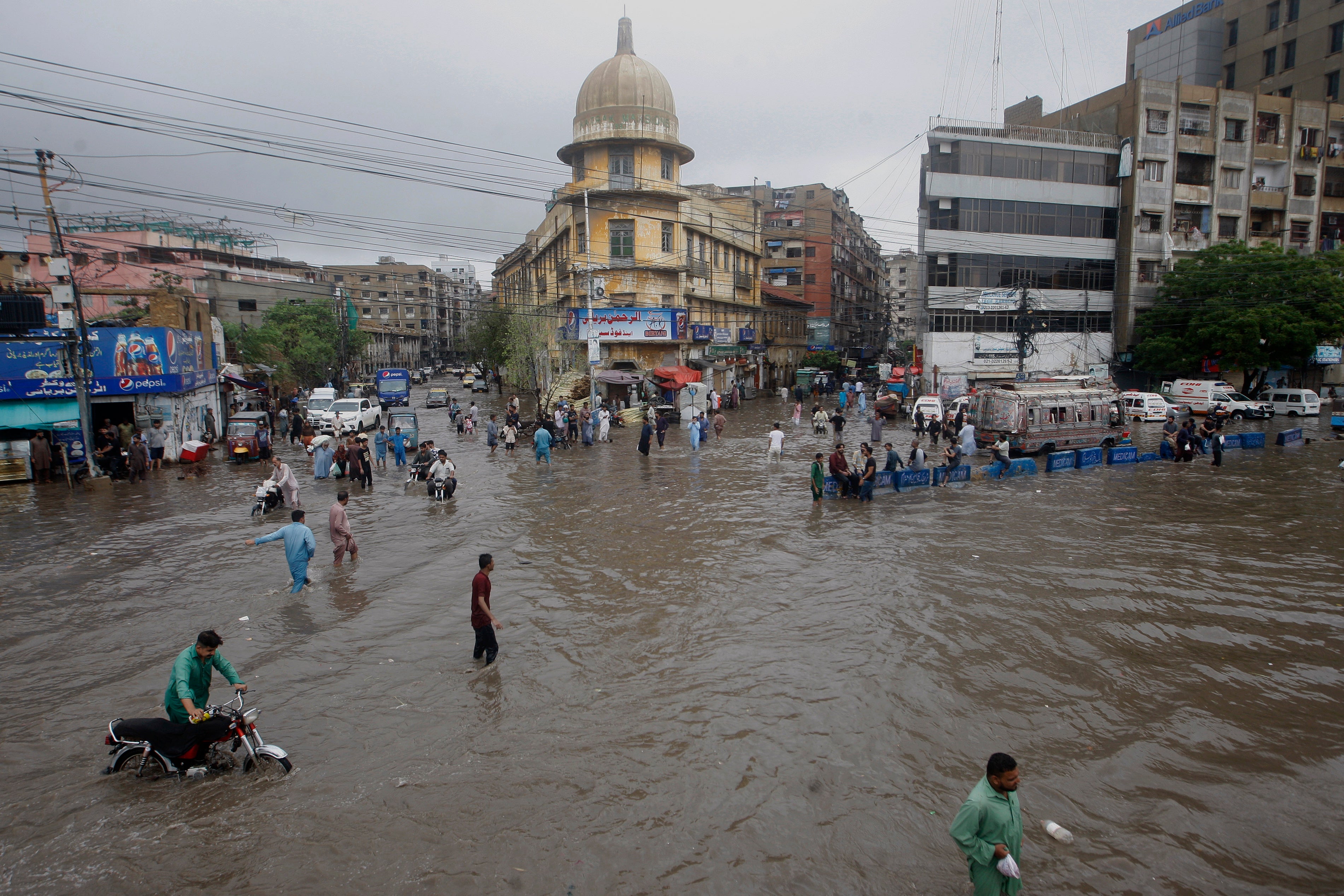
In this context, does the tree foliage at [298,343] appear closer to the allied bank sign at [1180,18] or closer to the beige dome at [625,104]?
the beige dome at [625,104]

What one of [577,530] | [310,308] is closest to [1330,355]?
[577,530]

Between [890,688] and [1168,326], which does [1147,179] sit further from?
[890,688]

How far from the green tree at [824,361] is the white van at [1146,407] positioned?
91.3 ft

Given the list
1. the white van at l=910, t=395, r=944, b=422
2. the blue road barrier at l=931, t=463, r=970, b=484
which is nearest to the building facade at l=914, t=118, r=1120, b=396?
the white van at l=910, t=395, r=944, b=422

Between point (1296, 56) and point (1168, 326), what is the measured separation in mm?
26134

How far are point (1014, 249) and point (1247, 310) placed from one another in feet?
41.4

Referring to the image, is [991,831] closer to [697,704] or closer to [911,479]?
[697,704]

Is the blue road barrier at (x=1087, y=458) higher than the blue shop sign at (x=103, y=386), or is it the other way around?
the blue shop sign at (x=103, y=386)

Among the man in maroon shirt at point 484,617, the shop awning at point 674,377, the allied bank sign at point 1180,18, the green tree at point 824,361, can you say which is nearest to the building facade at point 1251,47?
the allied bank sign at point 1180,18

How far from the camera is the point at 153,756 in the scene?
621cm

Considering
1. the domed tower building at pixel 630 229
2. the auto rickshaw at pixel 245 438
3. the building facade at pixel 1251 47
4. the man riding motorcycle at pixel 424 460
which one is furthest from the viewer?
the building facade at pixel 1251 47

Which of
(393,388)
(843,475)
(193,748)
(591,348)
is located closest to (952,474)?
(843,475)

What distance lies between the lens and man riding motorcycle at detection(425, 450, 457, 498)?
1838 centimetres

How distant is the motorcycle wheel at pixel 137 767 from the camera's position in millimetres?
6203
